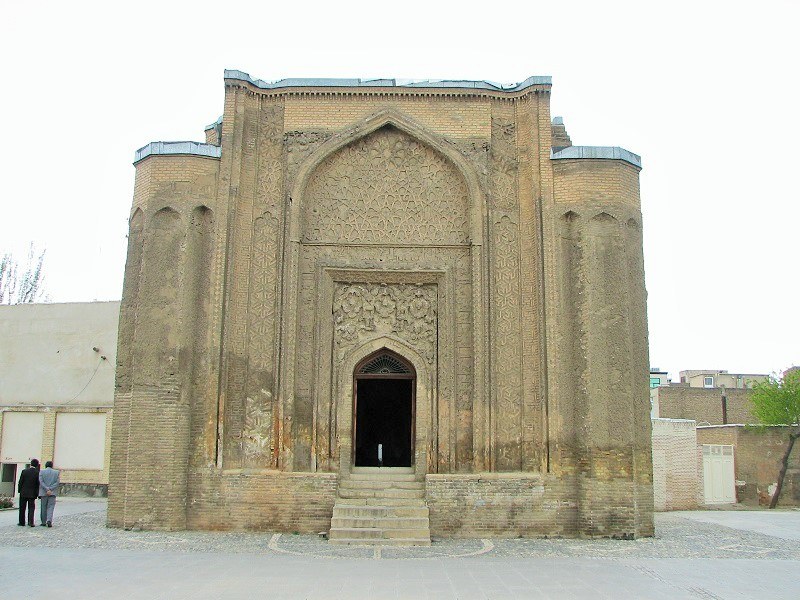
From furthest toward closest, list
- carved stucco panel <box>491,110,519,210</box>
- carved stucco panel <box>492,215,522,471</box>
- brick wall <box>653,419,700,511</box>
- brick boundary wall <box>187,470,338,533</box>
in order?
brick wall <box>653,419,700,511</box> → carved stucco panel <box>491,110,519,210</box> → carved stucco panel <box>492,215,522,471</box> → brick boundary wall <box>187,470,338,533</box>

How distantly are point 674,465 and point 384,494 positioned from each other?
9617 millimetres

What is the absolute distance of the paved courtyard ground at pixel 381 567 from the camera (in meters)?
8.16

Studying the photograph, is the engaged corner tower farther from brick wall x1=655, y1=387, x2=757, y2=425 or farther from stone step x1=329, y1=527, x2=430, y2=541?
brick wall x1=655, y1=387, x2=757, y2=425

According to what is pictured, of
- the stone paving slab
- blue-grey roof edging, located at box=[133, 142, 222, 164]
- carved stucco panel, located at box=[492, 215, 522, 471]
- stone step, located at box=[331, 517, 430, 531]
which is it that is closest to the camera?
the stone paving slab

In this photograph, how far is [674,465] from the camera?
19.5 metres

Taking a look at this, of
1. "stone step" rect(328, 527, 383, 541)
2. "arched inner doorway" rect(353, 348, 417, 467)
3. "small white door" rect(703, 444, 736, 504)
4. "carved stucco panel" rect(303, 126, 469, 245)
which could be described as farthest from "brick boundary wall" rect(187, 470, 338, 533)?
"small white door" rect(703, 444, 736, 504)

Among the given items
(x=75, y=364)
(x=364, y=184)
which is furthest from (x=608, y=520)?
(x=75, y=364)

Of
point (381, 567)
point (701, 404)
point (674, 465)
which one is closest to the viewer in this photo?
point (381, 567)

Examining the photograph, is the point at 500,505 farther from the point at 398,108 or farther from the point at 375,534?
the point at 398,108

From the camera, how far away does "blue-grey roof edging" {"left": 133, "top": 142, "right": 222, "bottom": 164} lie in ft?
45.4

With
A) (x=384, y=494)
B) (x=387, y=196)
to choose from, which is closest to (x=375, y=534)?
(x=384, y=494)

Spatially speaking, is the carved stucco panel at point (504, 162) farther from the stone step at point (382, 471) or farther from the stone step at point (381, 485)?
the stone step at point (381, 485)

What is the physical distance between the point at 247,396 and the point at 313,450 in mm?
1418

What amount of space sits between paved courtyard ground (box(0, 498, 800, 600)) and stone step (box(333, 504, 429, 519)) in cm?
→ 53
